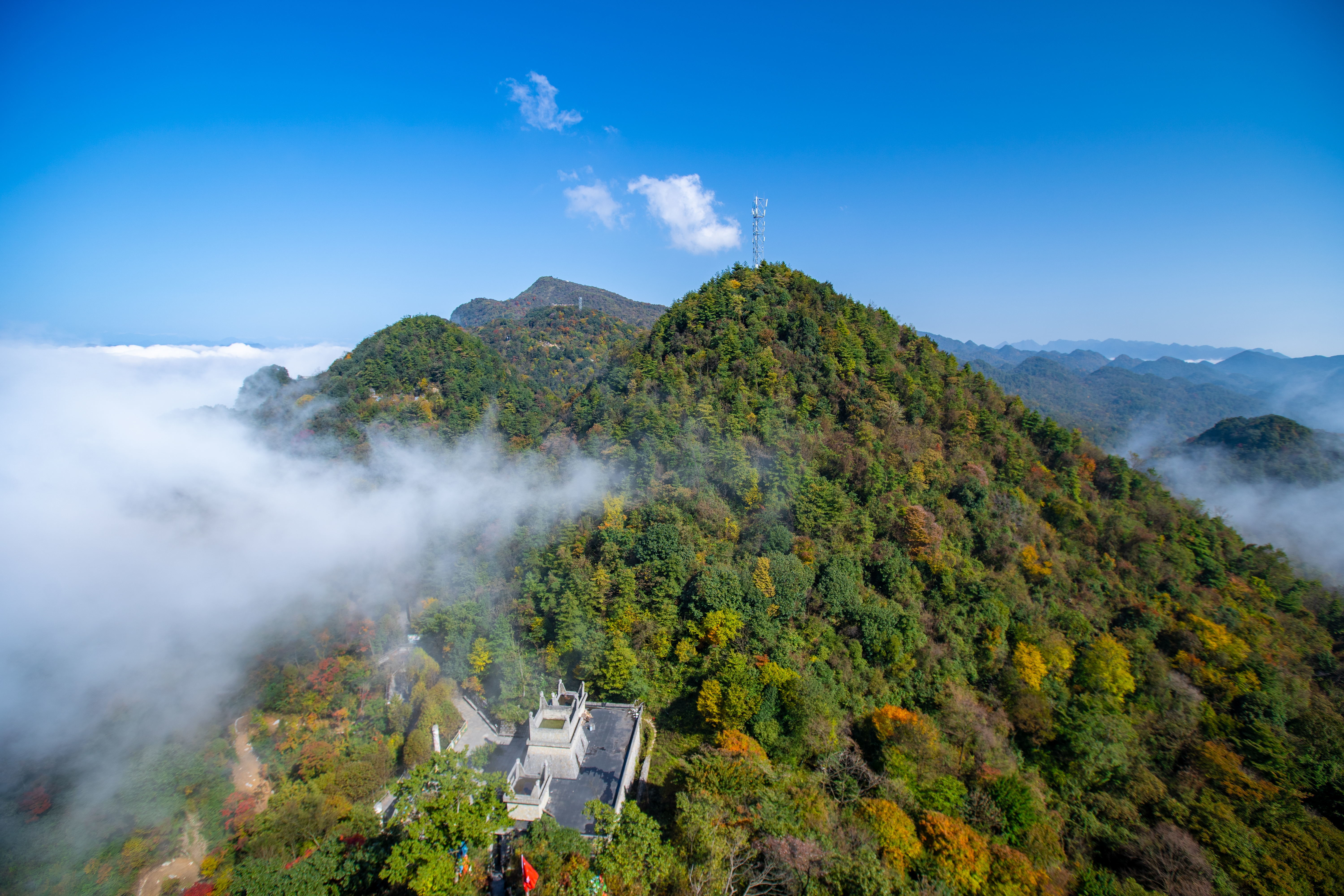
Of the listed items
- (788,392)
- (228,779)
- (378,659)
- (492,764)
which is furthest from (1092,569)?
(228,779)

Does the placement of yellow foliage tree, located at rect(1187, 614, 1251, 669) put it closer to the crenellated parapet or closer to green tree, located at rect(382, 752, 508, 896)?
the crenellated parapet

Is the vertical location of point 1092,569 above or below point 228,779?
above

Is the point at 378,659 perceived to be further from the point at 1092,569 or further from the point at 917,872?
the point at 1092,569

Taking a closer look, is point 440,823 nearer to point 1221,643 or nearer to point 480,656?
point 480,656

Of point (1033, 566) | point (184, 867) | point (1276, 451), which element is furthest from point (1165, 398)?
point (184, 867)

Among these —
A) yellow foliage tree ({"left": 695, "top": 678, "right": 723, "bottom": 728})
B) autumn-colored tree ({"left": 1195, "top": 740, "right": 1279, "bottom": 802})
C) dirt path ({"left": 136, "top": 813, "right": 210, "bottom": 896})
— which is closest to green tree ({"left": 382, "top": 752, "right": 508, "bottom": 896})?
yellow foliage tree ({"left": 695, "top": 678, "right": 723, "bottom": 728})

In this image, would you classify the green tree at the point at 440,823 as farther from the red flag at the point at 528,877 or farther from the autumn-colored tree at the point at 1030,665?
the autumn-colored tree at the point at 1030,665
